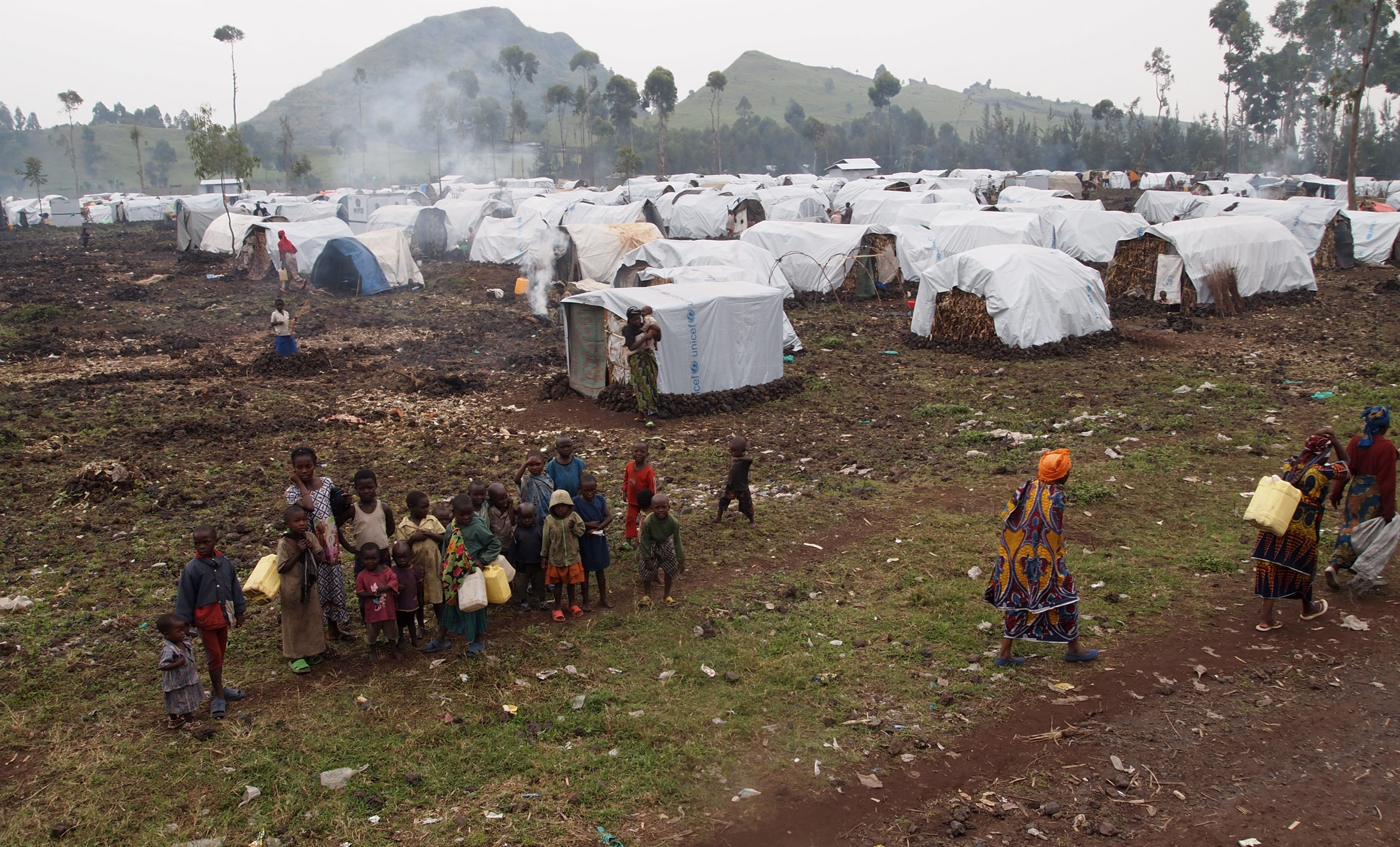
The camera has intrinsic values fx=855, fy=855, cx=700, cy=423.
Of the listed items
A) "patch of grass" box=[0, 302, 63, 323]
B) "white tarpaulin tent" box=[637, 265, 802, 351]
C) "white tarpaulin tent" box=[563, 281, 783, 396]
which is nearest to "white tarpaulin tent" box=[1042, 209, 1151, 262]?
"white tarpaulin tent" box=[637, 265, 802, 351]

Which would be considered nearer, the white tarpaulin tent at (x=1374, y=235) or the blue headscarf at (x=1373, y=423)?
the blue headscarf at (x=1373, y=423)

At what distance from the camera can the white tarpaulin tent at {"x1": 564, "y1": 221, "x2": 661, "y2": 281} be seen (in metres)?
22.7

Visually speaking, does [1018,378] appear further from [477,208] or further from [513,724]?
[477,208]

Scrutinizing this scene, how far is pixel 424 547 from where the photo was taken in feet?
19.6

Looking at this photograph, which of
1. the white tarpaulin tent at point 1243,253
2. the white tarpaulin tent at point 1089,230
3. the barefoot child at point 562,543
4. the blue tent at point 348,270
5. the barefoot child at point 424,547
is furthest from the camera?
the blue tent at point 348,270

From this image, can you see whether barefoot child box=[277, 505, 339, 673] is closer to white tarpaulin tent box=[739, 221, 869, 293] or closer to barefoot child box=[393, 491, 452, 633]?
barefoot child box=[393, 491, 452, 633]

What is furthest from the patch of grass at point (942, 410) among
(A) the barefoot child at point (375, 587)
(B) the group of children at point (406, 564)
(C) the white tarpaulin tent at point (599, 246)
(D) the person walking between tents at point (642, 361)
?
(C) the white tarpaulin tent at point (599, 246)

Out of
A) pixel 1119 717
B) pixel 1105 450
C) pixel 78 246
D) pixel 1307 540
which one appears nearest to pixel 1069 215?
pixel 1105 450

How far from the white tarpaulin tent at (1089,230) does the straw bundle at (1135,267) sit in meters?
3.11

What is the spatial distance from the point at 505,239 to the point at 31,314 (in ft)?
42.4

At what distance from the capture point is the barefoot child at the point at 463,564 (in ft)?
19.2

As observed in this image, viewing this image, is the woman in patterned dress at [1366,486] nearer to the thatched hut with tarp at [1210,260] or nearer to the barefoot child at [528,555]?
the barefoot child at [528,555]

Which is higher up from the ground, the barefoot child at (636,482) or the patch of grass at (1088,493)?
the barefoot child at (636,482)

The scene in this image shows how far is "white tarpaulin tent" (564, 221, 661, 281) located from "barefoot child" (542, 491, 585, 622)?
660 inches
